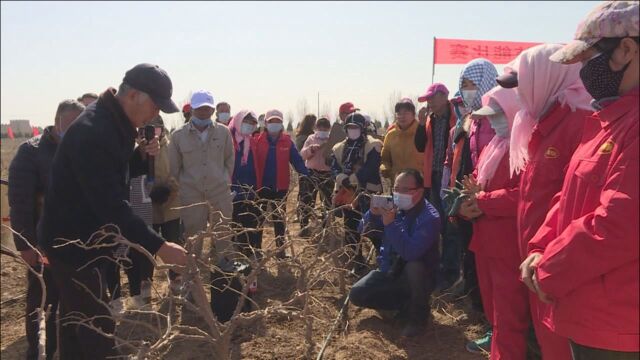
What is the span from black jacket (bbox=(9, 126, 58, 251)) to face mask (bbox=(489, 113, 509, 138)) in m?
2.77

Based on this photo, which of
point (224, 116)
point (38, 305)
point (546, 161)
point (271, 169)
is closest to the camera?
point (546, 161)

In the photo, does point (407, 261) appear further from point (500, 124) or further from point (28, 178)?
point (28, 178)

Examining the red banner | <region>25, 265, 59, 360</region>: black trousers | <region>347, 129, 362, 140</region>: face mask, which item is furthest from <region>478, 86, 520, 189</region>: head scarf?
the red banner

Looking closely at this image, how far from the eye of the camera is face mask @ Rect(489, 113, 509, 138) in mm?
2656

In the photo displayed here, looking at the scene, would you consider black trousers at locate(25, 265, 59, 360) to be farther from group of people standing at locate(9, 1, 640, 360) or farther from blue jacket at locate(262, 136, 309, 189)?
blue jacket at locate(262, 136, 309, 189)

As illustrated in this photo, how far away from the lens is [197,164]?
4375 millimetres

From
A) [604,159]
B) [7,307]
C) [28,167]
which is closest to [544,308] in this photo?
[604,159]

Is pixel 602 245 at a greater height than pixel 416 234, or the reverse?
pixel 602 245

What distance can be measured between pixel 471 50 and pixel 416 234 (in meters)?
8.37

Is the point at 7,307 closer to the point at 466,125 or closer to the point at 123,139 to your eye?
the point at 123,139

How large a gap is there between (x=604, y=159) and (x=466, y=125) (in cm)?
200

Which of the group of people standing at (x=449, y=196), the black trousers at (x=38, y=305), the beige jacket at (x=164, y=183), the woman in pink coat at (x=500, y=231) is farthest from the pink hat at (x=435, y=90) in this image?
the black trousers at (x=38, y=305)

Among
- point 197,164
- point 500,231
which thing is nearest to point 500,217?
point 500,231

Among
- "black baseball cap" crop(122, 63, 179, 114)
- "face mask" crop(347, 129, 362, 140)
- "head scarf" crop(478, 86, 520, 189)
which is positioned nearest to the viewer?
"black baseball cap" crop(122, 63, 179, 114)
